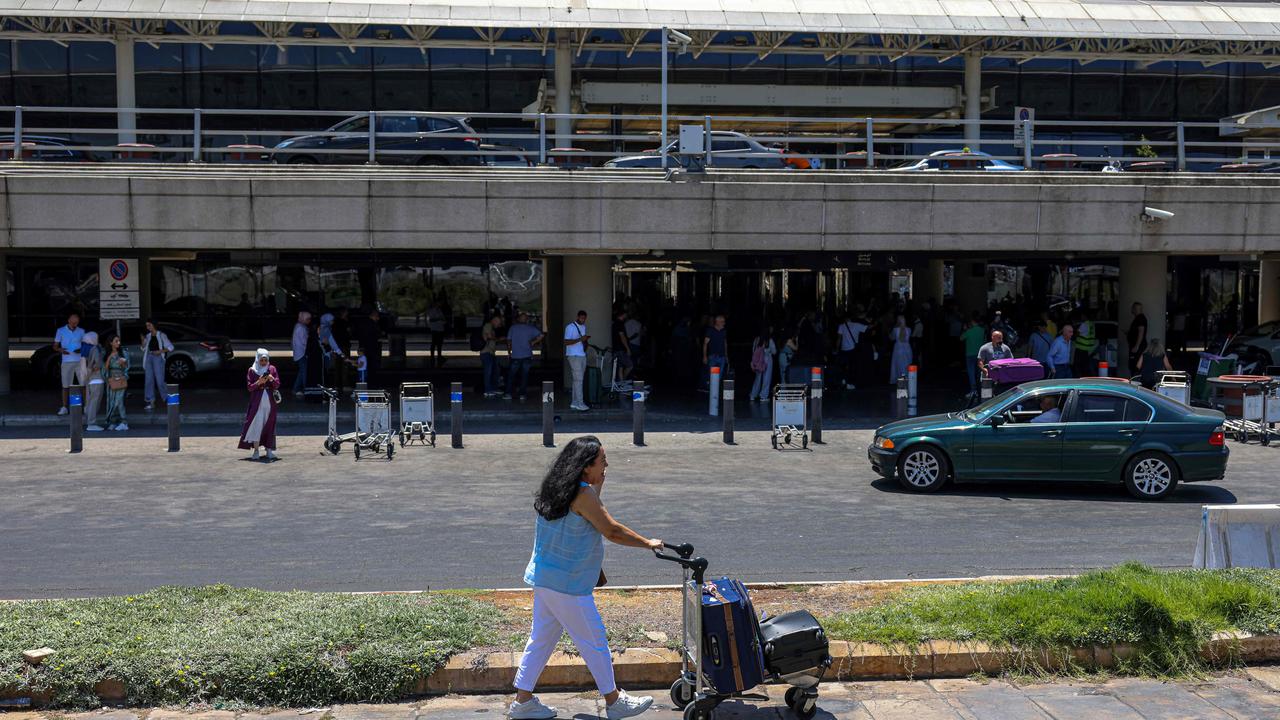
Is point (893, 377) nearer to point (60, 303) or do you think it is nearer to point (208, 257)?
point (208, 257)

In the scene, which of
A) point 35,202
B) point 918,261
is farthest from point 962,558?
point 35,202

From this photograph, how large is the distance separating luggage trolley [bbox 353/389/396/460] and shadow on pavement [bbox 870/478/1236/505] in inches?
263

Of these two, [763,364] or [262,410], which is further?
[763,364]

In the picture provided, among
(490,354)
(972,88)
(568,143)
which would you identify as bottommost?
(490,354)

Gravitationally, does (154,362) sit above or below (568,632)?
above

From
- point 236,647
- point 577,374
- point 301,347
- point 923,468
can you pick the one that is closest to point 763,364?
point 577,374

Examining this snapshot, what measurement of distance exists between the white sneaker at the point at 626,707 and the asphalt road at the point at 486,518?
311cm

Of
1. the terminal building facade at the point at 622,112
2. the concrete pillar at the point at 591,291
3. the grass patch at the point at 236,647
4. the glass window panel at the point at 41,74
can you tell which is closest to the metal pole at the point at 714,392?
the terminal building facade at the point at 622,112

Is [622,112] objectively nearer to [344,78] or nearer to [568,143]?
[568,143]

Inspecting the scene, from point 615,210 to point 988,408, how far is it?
8538mm

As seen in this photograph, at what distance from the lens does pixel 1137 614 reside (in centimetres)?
772

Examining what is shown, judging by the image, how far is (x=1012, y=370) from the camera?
1864cm

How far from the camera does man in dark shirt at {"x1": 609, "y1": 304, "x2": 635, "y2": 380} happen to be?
21.9 metres

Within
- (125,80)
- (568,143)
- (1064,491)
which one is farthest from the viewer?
(568,143)
